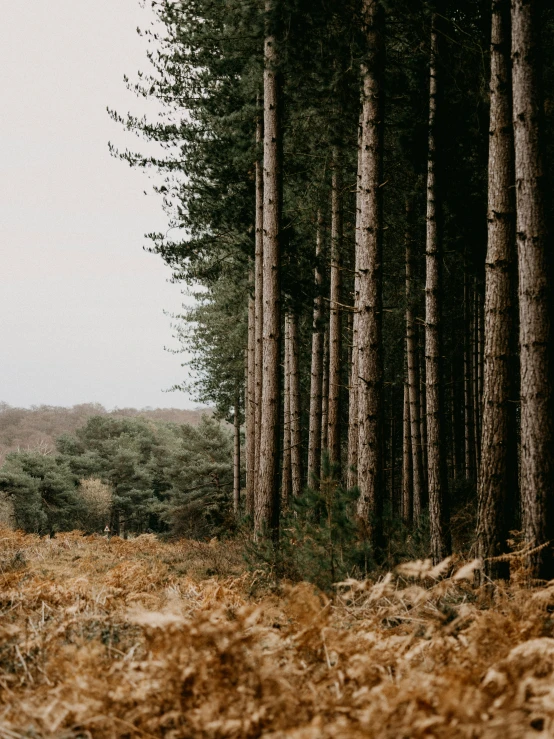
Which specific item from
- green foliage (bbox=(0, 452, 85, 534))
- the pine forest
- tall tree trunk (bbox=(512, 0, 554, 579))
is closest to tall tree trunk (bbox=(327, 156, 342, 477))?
the pine forest

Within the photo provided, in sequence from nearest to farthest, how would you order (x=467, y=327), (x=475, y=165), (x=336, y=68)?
(x=336, y=68)
(x=475, y=165)
(x=467, y=327)

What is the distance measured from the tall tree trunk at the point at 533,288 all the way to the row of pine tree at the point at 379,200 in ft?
0.05

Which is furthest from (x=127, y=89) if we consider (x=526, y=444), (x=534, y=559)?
(x=534, y=559)

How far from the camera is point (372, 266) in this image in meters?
7.68

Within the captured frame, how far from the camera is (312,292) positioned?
13492 mm

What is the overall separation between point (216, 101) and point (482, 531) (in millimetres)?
11187

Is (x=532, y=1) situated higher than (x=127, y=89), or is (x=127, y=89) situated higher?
(x=127, y=89)

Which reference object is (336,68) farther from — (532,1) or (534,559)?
(534,559)

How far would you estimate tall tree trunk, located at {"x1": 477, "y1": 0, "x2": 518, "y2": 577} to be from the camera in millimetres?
5426

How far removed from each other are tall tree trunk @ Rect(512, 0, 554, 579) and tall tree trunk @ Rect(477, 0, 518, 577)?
418 millimetres

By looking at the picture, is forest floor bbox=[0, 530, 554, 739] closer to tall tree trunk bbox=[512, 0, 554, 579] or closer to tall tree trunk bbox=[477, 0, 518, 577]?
tall tree trunk bbox=[512, 0, 554, 579]

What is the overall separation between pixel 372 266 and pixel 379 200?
0.98m

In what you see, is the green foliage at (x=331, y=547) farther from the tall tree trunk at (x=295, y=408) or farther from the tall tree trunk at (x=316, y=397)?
the tall tree trunk at (x=295, y=408)

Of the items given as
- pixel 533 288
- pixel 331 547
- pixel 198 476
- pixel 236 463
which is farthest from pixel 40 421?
pixel 533 288
